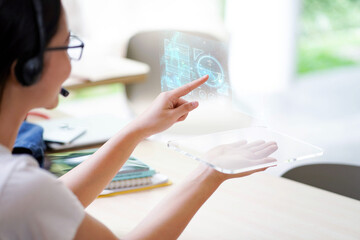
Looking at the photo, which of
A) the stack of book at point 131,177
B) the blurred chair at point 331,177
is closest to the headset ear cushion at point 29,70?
the stack of book at point 131,177

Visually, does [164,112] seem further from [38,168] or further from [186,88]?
[38,168]

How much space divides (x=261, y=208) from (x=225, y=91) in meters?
0.33

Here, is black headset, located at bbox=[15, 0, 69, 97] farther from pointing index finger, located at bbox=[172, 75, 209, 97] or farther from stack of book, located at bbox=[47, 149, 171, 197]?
stack of book, located at bbox=[47, 149, 171, 197]

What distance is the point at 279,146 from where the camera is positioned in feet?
4.39

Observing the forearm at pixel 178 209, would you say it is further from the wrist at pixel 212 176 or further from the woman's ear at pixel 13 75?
the woman's ear at pixel 13 75

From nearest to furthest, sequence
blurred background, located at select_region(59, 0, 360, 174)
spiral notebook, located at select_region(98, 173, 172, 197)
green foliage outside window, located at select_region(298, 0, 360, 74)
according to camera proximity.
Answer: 1. spiral notebook, located at select_region(98, 173, 172, 197)
2. blurred background, located at select_region(59, 0, 360, 174)
3. green foliage outside window, located at select_region(298, 0, 360, 74)

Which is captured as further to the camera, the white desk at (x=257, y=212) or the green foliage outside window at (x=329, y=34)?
the green foliage outside window at (x=329, y=34)

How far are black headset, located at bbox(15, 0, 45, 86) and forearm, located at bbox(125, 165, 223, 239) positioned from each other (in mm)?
374

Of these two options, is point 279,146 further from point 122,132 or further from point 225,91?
point 122,132

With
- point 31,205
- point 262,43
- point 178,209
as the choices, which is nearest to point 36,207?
point 31,205

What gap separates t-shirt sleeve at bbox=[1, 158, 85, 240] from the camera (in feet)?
3.07

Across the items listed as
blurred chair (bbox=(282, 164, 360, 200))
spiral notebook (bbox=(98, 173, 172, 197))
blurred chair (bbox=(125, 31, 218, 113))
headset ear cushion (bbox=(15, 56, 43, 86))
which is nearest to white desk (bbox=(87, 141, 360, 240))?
spiral notebook (bbox=(98, 173, 172, 197))

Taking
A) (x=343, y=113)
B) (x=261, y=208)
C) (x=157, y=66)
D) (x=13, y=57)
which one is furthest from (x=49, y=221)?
(x=343, y=113)

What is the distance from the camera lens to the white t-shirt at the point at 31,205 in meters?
0.94
